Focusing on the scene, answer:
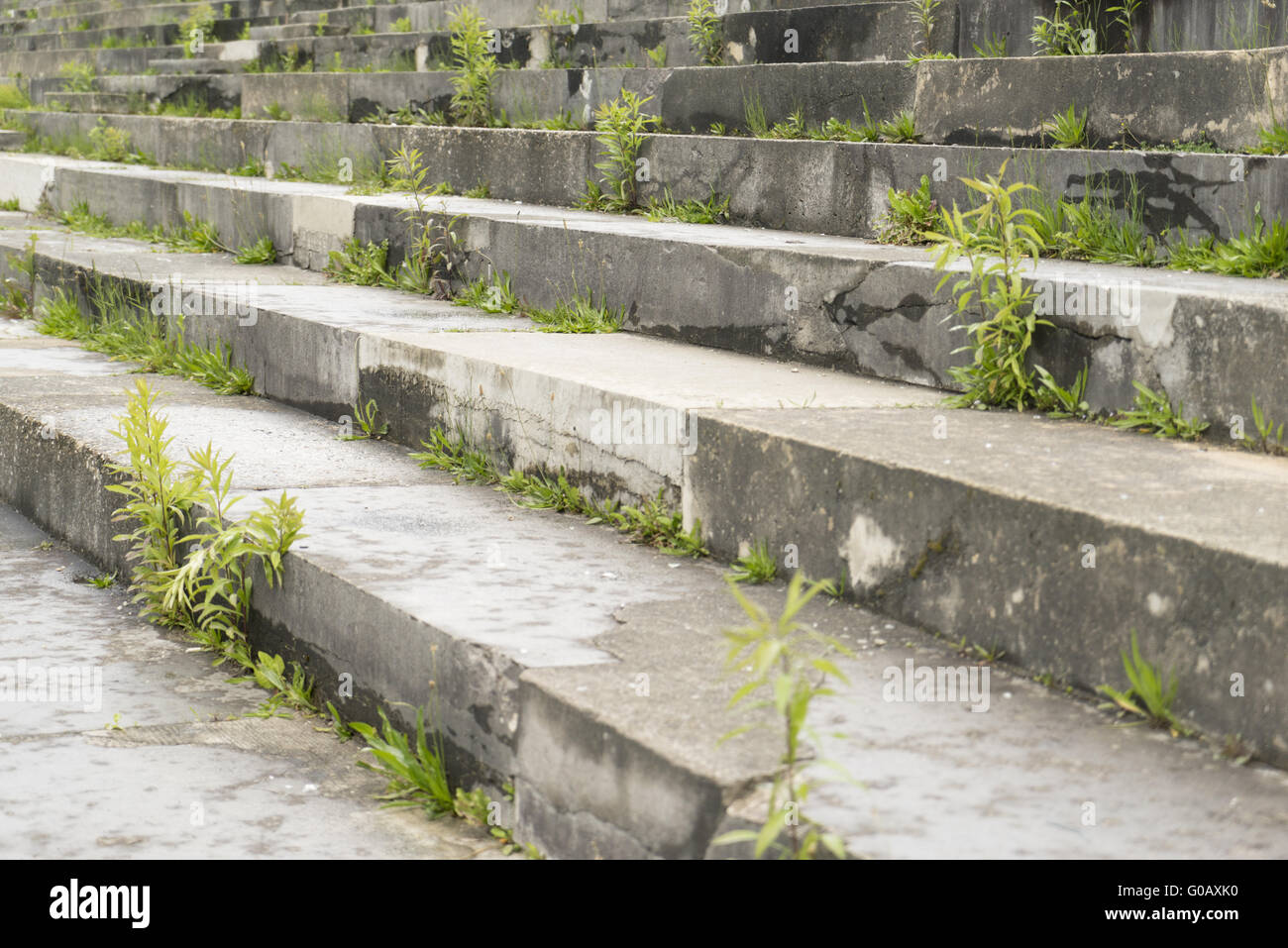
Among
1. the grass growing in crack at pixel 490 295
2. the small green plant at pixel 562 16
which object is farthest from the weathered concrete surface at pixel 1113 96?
the small green plant at pixel 562 16

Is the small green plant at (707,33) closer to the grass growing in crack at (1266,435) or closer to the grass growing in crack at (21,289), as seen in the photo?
the grass growing in crack at (21,289)

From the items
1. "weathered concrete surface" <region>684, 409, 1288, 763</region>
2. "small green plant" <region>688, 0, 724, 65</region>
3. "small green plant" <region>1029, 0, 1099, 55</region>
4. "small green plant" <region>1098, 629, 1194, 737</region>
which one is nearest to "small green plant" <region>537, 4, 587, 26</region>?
"small green plant" <region>688, 0, 724, 65</region>

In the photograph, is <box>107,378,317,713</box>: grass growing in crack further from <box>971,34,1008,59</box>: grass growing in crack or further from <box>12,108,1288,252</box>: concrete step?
<box>971,34,1008,59</box>: grass growing in crack

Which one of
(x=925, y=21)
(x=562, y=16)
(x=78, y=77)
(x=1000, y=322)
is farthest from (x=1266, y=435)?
(x=78, y=77)

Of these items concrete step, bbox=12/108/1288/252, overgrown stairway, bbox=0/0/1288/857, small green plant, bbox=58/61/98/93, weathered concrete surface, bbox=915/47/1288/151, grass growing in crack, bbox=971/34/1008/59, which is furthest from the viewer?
small green plant, bbox=58/61/98/93

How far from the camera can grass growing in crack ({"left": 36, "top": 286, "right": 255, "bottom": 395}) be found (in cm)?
479

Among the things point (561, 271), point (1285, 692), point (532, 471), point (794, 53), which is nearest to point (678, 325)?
point (561, 271)

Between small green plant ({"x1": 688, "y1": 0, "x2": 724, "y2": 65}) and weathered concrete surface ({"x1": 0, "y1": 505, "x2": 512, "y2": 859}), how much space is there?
360cm

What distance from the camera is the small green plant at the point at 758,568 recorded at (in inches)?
107

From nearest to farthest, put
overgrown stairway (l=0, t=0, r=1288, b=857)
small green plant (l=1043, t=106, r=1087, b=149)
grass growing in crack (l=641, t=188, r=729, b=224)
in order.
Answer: overgrown stairway (l=0, t=0, r=1288, b=857)
small green plant (l=1043, t=106, r=1087, b=149)
grass growing in crack (l=641, t=188, r=729, b=224)

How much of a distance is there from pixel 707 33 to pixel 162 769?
13.8 feet

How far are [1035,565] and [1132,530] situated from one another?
19 centimetres

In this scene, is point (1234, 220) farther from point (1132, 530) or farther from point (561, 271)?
point (561, 271)

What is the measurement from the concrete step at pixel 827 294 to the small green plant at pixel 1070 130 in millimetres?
Answer: 586
